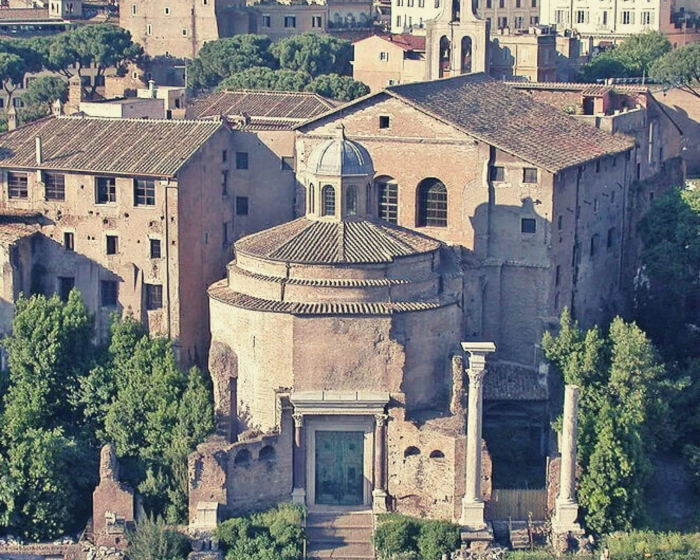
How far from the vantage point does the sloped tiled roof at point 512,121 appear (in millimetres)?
51312

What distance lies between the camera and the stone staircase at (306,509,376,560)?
1751 inches

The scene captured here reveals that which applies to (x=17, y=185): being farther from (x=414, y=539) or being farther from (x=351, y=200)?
(x=414, y=539)

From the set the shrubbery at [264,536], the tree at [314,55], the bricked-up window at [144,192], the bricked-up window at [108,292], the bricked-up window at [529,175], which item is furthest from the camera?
the tree at [314,55]

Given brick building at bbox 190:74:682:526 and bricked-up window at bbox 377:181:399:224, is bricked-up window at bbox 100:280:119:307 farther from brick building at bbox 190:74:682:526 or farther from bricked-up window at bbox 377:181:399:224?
bricked-up window at bbox 377:181:399:224

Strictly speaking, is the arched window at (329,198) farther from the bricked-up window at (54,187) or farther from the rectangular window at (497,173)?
the bricked-up window at (54,187)

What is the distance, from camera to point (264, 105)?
64438mm

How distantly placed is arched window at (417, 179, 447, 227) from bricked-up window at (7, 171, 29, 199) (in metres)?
11.3

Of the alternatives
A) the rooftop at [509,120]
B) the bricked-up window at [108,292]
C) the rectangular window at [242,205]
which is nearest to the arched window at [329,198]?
the rooftop at [509,120]

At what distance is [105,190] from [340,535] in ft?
41.9

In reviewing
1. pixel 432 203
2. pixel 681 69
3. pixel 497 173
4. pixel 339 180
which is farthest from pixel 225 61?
pixel 339 180

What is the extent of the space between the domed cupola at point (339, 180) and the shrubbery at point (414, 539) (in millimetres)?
8394

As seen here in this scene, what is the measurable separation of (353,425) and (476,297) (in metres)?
7.21

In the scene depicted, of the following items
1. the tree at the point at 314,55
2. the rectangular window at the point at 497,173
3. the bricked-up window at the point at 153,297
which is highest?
the rectangular window at the point at 497,173

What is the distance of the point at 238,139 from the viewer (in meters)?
53.4
